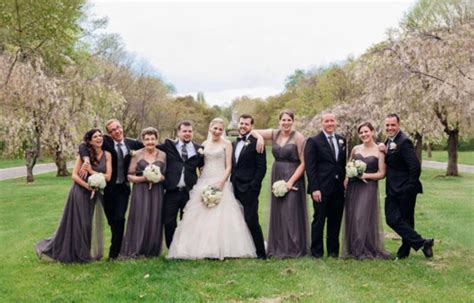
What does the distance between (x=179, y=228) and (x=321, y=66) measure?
63.6 meters

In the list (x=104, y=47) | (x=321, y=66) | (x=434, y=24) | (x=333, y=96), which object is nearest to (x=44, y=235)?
(x=434, y=24)

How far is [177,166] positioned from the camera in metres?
8.34

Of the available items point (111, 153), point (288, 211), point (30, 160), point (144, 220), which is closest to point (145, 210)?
point (144, 220)

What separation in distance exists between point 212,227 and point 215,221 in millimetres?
97

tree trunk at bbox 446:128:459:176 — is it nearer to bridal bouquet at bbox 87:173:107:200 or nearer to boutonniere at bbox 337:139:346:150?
boutonniere at bbox 337:139:346:150

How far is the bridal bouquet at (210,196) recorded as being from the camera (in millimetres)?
8209

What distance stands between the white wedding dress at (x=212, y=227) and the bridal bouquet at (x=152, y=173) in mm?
619

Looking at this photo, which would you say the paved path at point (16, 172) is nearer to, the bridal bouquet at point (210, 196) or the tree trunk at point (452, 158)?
the tree trunk at point (452, 158)

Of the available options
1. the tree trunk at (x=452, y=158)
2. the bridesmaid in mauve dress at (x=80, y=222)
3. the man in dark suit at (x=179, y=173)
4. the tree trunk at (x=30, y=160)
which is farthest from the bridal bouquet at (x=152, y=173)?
the tree trunk at (x=452, y=158)

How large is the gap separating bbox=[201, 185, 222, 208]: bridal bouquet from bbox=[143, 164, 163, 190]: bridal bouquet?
70cm

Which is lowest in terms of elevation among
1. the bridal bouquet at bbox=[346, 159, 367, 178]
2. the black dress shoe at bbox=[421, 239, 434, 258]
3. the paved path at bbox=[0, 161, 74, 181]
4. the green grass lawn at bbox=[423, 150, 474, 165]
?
the paved path at bbox=[0, 161, 74, 181]

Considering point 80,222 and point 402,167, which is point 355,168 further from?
point 80,222

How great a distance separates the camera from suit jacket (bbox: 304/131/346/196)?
323 inches

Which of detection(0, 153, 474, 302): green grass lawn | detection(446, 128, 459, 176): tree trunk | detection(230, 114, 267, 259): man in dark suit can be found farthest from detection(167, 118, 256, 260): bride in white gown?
detection(446, 128, 459, 176): tree trunk
